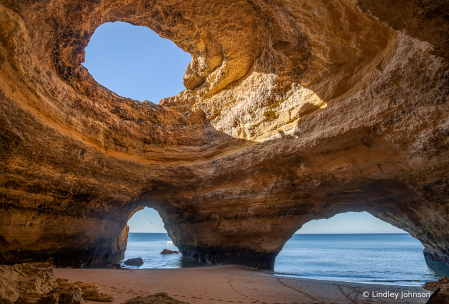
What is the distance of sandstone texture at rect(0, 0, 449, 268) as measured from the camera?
486 cm

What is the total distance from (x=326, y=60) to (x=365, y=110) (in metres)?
1.68

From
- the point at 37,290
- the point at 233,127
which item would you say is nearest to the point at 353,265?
the point at 233,127

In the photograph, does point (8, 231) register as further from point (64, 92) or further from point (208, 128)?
point (208, 128)

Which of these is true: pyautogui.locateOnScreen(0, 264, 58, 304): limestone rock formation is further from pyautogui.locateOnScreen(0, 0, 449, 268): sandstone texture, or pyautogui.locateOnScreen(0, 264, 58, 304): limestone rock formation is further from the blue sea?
the blue sea

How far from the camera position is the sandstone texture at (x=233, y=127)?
4.86 m

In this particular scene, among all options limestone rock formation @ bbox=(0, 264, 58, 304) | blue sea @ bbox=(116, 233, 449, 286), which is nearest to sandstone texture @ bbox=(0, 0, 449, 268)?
blue sea @ bbox=(116, 233, 449, 286)

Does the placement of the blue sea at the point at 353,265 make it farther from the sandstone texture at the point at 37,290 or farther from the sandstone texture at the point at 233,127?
the sandstone texture at the point at 37,290

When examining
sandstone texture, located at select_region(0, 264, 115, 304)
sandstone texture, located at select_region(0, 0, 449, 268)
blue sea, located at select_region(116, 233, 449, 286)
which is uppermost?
sandstone texture, located at select_region(0, 0, 449, 268)

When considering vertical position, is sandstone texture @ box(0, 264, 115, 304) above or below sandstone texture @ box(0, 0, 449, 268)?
below

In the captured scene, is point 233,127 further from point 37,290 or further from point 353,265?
point 353,265

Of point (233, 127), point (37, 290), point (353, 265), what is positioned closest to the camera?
point (37, 290)

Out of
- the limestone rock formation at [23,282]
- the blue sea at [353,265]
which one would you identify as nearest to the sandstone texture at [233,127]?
the blue sea at [353,265]

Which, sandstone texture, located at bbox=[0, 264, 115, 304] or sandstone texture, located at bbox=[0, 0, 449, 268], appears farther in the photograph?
sandstone texture, located at bbox=[0, 0, 449, 268]

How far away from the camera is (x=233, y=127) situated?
833 cm
